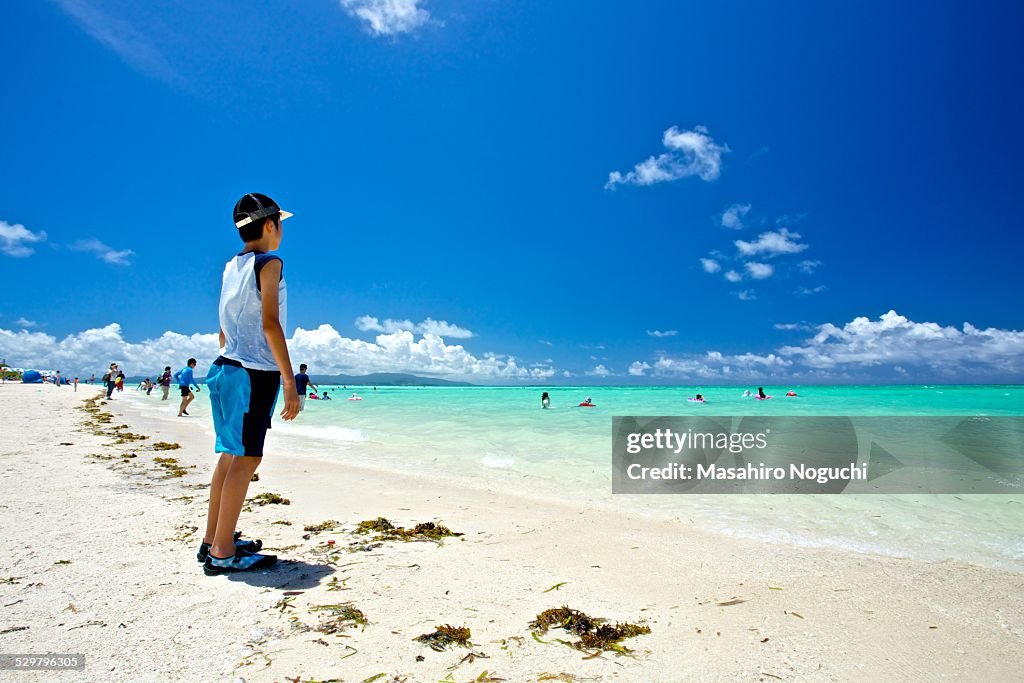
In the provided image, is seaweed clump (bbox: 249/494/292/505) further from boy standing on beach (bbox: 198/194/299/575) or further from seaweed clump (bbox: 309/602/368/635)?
seaweed clump (bbox: 309/602/368/635)

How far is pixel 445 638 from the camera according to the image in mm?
2391

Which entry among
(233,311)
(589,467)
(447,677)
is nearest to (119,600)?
(233,311)

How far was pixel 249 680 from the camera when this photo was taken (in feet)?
6.44

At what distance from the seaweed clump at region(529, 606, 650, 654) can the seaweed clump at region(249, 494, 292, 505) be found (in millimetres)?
3764

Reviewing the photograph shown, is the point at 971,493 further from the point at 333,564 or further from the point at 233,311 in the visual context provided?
the point at 233,311

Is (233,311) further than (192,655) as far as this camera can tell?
Yes

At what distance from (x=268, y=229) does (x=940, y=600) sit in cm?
533

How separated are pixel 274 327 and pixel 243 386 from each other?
0.47 m

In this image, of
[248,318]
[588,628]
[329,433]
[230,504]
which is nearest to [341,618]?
[230,504]

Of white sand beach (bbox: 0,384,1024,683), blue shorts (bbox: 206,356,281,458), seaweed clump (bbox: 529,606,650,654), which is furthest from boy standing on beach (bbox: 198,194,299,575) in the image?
seaweed clump (bbox: 529,606,650,654)

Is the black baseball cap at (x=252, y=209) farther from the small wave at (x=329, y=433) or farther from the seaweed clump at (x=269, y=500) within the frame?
the small wave at (x=329, y=433)

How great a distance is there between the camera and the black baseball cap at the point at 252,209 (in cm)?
346

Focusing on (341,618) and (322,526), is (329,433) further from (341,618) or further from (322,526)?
(341,618)

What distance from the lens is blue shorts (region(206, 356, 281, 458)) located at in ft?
10.4
